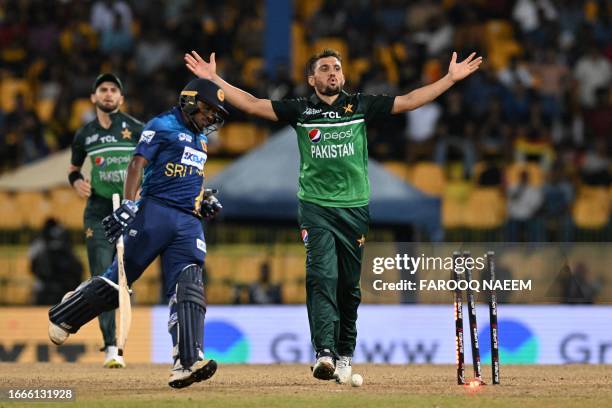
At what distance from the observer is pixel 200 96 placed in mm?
9930

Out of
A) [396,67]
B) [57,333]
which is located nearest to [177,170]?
[57,333]

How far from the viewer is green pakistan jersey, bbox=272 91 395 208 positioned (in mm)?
10508

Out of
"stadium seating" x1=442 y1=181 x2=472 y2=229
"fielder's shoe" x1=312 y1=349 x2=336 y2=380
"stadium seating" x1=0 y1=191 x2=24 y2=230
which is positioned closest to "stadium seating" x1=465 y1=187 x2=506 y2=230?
"stadium seating" x1=442 y1=181 x2=472 y2=229

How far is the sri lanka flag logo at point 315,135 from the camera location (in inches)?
415

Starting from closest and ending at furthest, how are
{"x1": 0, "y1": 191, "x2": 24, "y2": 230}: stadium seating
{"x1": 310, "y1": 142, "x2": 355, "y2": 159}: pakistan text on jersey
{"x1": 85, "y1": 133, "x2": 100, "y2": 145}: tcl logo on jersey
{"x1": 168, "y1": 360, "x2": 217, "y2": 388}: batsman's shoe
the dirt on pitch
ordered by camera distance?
the dirt on pitch → {"x1": 168, "y1": 360, "x2": 217, "y2": 388}: batsman's shoe → {"x1": 310, "y1": 142, "x2": 355, "y2": 159}: pakistan text on jersey → {"x1": 85, "y1": 133, "x2": 100, "y2": 145}: tcl logo on jersey → {"x1": 0, "y1": 191, "x2": 24, "y2": 230}: stadium seating

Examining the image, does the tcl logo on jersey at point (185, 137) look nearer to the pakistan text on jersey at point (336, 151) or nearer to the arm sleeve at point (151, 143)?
the arm sleeve at point (151, 143)

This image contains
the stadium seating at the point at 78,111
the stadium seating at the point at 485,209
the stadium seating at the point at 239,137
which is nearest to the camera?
the stadium seating at the point at 485,209

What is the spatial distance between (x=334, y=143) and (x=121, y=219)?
5.89ft

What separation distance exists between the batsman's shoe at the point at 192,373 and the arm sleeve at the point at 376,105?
233cm

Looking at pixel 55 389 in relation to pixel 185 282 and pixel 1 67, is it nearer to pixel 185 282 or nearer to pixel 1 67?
pixel 185 282

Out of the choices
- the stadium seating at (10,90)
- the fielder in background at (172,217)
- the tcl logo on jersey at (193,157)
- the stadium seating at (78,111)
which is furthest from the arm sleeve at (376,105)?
the stadium seating at (10,90)

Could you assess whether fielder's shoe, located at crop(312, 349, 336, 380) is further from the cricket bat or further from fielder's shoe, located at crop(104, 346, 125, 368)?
fielder's shoe, located at crop(104, 346, 125, 368)

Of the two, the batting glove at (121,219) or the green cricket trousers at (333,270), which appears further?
the green cricket trousers at (333,270)

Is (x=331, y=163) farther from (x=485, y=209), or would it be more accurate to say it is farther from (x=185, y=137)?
(x=485, y=209)
